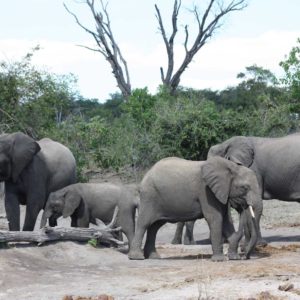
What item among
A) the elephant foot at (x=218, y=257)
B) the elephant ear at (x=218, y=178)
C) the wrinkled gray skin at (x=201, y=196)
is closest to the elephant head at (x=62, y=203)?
the wrinkled gray skin at (x=201, y=196)

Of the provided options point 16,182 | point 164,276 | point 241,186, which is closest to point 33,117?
point 16,182

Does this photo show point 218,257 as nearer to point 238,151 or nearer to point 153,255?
point 153,255

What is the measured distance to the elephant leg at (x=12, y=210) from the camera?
13.0 meters

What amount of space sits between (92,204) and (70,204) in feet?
1.21

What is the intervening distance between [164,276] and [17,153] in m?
3.80

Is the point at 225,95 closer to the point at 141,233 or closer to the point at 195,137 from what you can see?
the point at 195,137

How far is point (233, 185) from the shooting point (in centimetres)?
1180

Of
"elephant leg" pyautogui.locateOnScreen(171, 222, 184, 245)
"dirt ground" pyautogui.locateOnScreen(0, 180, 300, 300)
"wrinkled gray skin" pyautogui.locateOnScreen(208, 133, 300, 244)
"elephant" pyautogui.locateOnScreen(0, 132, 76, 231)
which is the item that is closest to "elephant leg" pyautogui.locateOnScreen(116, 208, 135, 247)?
"dirt ground" pyautogui.locateOnScreen(0, 180, 300, 300)

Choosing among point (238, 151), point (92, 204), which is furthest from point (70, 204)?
point (238, 151)

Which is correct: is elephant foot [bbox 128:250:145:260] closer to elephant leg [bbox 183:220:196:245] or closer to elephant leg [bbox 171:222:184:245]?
elephant leg [bbox 183:220:196:245]

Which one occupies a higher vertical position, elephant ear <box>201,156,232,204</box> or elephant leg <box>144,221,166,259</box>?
elephant ear <box>201,156,232,204</box>

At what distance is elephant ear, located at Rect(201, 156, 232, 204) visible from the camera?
1166 cm

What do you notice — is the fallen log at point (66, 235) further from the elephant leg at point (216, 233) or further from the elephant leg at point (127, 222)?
the elephant leg at point (216, 233)

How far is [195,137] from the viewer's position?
21766 millimetres
